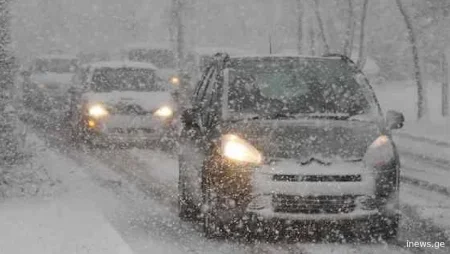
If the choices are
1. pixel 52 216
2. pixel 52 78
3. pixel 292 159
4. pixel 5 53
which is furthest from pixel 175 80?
pixel 292 159

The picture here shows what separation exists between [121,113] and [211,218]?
774cm

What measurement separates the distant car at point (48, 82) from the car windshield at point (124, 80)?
589cm

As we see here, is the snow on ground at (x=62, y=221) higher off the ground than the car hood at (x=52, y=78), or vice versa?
the car hood at (x=52, y=78)

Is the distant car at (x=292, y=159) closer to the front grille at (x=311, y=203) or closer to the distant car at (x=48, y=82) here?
the front grille at (x=311, y=203)

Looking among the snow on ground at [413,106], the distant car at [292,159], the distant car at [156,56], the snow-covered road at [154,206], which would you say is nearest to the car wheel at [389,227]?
the distant car at [292,159]

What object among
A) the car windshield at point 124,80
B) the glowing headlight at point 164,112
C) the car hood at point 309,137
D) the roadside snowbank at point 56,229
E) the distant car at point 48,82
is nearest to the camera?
the roadside snowbank at point 56,229

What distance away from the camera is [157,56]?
29.0 metres

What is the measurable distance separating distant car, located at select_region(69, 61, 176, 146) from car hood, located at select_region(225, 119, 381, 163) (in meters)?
7.57

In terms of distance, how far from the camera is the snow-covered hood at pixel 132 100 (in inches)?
574

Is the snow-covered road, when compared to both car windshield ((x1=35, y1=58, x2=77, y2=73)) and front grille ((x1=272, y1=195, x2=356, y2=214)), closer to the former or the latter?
front grille ((x1=272, y1=195, x2=356, y2=214))

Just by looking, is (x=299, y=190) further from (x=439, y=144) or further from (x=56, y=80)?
(x=56, y=80)

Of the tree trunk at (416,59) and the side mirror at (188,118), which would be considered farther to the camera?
the tree trunk at (416,59)

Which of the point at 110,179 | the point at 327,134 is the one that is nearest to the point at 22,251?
the point at 327,134

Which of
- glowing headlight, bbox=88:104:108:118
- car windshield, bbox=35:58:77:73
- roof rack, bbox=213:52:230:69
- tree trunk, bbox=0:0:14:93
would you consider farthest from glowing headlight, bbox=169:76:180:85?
roof rack, bbox=213:52:230:69
